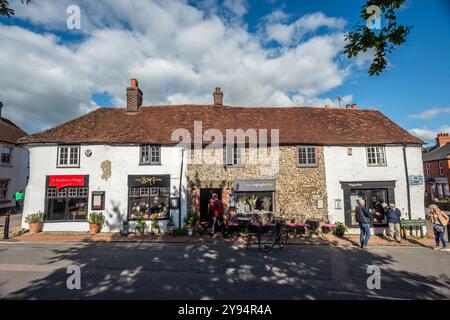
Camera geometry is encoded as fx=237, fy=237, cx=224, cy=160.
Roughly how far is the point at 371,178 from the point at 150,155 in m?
13.2

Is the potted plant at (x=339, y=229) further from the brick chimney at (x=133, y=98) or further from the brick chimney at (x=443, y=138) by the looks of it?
the brick chimney at (x=443, y=138)

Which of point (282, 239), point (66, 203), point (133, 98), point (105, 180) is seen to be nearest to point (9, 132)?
point (66, 203)

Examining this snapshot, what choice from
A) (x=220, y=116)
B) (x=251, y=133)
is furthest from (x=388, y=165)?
(x=220, y=116)

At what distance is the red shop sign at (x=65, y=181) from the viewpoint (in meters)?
14.0

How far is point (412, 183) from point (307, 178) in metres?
6.11

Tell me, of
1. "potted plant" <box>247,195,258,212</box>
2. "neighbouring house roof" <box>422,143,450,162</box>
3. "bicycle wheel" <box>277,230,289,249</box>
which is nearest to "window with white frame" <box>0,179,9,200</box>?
"potted plant" <box>247,195,258,212</box>

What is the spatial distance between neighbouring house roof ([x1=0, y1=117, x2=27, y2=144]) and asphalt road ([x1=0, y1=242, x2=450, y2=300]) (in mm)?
15795

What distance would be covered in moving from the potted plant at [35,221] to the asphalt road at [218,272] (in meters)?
2.84

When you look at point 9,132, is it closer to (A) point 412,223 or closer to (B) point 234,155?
(B) point 234,155

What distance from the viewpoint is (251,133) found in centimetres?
1496

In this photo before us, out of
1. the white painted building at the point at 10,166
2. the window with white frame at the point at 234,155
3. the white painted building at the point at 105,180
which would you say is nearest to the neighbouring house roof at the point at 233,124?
the white painted building at the point at 105,180

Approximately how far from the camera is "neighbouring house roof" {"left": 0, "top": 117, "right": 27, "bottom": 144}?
844 inches

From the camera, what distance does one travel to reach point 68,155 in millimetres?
14273
